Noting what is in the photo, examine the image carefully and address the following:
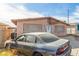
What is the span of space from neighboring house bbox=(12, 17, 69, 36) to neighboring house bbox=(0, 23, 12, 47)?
0.15m

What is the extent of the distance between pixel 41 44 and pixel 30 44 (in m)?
0.17

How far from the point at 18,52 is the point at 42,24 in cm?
57

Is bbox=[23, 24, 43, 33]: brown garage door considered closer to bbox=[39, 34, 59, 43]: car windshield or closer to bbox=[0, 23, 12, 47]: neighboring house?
bbox=[39, 34, 59, 43]: car windshield

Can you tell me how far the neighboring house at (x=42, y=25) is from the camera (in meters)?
2.84

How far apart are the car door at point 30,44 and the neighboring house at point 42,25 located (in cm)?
11

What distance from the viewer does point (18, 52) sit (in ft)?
9.32

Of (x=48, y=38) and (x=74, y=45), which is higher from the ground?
(x=48, y=38)

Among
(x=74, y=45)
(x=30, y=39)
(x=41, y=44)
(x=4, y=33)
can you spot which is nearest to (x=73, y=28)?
(x=74, y=45)

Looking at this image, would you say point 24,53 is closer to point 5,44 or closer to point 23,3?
point 5,44

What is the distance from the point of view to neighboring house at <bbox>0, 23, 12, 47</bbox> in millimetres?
2823

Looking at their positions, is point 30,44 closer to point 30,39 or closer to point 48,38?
point 30,39

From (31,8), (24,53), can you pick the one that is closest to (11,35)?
(24,53)

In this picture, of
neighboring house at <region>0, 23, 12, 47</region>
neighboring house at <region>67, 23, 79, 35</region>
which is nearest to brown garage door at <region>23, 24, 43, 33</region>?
neighboring house at <region>0, 23, 12, 47</region>

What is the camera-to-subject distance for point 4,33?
9.36ft
